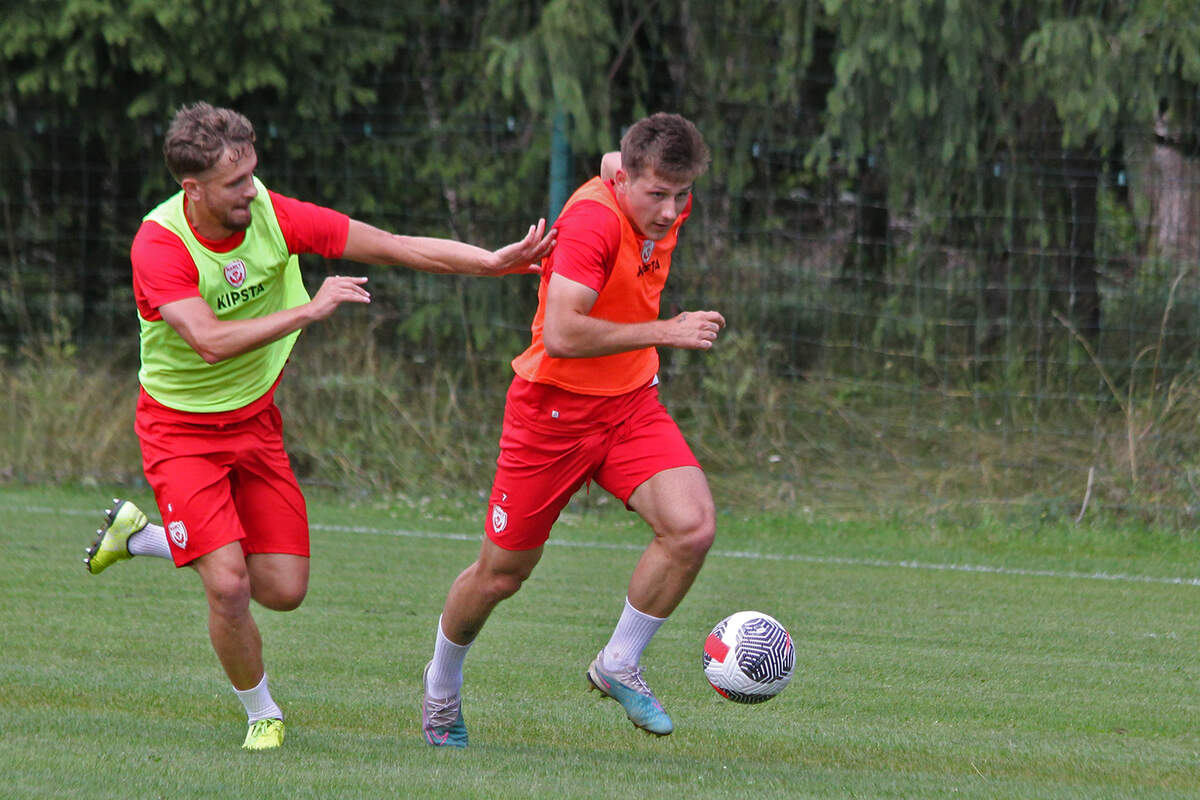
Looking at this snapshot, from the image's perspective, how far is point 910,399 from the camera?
11414 mm

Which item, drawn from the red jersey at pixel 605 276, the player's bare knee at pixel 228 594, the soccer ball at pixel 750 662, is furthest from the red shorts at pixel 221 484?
the soccer ball at pixel 750 662

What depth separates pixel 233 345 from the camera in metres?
4.61

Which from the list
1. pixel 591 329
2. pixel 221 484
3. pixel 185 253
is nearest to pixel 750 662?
→ pixel 591 329

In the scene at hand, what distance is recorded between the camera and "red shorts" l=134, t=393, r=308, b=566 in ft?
16.1

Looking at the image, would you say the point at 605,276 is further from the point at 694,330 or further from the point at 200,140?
the point at 200,140

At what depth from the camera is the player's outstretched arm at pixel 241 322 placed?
4.52 meters

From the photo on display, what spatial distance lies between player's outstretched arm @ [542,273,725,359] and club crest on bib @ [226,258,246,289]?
3.38ft

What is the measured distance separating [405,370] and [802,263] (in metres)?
3.44

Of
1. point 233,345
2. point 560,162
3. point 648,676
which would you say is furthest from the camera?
point 560,162

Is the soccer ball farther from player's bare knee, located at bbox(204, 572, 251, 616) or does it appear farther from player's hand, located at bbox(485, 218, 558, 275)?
player's bare knee, located at bbox(204, 572, 251, 616)

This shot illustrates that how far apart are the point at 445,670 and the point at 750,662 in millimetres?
1102

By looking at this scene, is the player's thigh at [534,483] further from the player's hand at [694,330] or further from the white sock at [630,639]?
the player's hand at [694,330]

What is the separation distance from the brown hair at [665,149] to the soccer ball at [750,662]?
5.06 feet

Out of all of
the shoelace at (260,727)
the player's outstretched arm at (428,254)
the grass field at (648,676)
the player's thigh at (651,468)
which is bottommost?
the grass field at (648,676)
